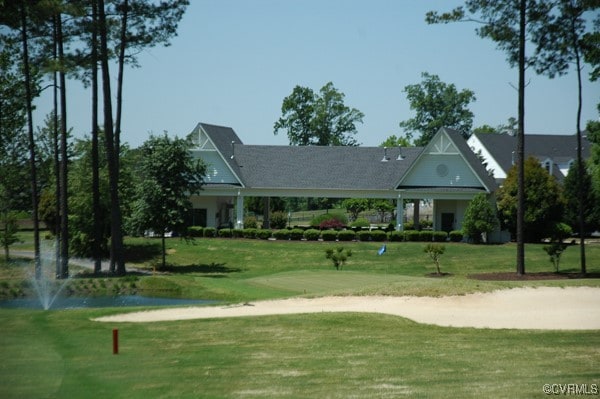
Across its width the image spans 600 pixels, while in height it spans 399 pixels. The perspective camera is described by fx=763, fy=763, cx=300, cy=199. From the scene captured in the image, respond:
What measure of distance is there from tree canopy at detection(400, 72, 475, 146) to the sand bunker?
7500 cm

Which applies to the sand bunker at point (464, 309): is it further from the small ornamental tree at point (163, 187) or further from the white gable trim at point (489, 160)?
A: the white gable trim at point (489, 160)

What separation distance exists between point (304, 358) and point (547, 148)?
213 feet

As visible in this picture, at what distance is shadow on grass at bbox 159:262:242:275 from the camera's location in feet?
128

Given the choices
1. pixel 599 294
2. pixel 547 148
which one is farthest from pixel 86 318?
pixel 547 148

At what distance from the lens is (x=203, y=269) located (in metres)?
40.0

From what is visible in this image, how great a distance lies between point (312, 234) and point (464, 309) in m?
29.3

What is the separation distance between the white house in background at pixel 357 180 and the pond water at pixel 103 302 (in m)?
26.2

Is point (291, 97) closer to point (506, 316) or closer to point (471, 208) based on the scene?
point (471, 208)

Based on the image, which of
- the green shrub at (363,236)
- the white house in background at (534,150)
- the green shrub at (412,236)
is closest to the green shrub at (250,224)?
the green shrub at (363,236)

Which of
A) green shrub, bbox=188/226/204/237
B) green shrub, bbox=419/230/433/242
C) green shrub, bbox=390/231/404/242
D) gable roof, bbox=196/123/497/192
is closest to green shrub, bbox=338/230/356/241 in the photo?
green shrub, bbox=390/231/404/242

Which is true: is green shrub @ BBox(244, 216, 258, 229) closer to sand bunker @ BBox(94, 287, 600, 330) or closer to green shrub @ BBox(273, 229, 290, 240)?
green shrub @ BBox(273, 229, 290, 240)

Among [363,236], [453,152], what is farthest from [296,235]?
[453,152]

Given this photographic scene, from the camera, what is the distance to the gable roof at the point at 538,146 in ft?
229

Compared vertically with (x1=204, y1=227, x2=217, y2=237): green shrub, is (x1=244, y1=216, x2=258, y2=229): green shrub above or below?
above
